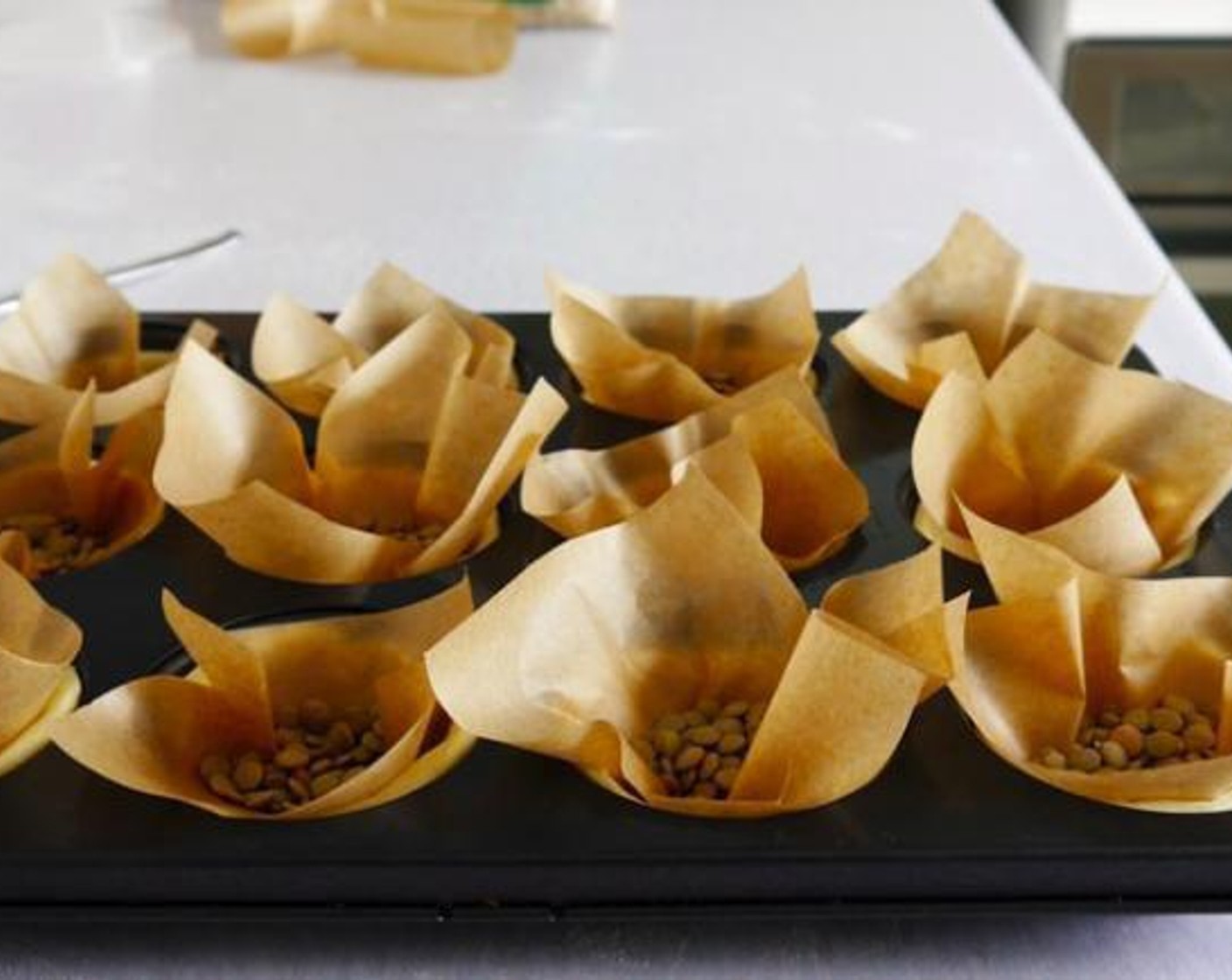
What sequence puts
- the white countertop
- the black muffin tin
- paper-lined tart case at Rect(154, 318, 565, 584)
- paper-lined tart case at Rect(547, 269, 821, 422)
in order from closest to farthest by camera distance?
the black muffin tin → paper-lined tart case at Rect(154, 318, 565, 584) → paper-lined tart case at Rect(547, 269, 821, 422) → the white countertop

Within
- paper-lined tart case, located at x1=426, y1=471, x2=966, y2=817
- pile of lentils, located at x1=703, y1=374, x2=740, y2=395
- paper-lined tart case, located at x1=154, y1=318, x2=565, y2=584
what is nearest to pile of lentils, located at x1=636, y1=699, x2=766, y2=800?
paper-lined tart case, located at x1=426, y1=471, x2=966, y2=817

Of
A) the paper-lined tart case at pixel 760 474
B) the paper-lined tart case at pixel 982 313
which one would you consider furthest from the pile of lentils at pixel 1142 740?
the paper-lined tart case at pixel 982 313

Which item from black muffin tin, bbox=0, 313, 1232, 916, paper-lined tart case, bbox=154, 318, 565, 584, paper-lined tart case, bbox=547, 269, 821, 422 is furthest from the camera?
paper-lined tart case, bbox=547, 269, 821, 422

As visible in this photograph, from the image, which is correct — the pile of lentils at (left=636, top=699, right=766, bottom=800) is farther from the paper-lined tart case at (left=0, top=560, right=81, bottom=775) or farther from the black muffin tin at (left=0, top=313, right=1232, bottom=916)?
the paper-lined tart case at (left=0, top=560, right=81, bottom=775)

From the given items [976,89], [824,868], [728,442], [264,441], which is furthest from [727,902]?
[976,89]

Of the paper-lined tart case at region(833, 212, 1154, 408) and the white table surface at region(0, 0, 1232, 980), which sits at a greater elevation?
A: the paper-lined tart case at region(833, 212, 1154, 408)

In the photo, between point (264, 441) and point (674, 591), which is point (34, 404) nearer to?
point (264, 441)

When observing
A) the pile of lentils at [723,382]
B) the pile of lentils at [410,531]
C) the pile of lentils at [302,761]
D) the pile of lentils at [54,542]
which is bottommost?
the pile of lentils at [410,531]

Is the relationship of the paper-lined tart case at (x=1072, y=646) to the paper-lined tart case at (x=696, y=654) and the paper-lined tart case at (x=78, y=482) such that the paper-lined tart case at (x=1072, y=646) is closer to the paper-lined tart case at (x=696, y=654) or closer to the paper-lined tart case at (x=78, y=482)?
the paper-lined tart case at (x=696, y=654)
